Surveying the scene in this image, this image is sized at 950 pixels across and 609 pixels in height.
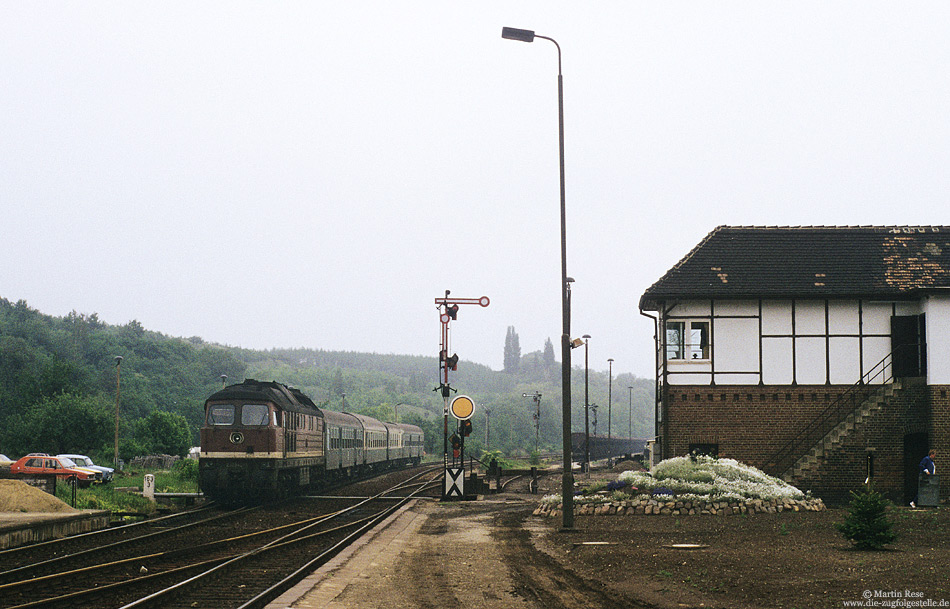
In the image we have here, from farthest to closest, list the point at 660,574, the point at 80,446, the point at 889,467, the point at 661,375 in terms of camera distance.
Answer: the point at 80,446 < the point at 661,375 < the point at 889,467 < the point at 660,574

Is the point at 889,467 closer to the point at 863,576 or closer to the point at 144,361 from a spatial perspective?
the point at 863,576

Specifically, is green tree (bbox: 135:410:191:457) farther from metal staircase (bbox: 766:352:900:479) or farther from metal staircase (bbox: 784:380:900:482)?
metal staircase (bbox: 784:380:900:482)

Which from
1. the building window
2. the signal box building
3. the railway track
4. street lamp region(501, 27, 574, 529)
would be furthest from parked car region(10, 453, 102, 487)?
street lamp region(501, 27, 574, 529)

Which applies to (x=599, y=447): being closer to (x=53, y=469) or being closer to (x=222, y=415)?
(x=53, y=469)

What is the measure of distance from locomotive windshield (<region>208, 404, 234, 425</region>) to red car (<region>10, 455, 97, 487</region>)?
13.9 metres

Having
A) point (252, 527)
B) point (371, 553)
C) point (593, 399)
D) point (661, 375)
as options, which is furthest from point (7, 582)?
point (593, 399)

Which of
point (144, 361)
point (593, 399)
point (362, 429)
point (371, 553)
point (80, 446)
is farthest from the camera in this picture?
point (593, 399)

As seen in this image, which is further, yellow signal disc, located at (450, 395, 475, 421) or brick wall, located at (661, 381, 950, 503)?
brick wall, located at (661, 381, 950, 503)

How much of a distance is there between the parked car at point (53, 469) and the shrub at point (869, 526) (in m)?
31.9

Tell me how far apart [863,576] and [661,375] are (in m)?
18.5

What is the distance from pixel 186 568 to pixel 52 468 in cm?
2909

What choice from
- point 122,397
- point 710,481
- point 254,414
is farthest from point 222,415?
point 122,397

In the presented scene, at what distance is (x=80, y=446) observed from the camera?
2640 inches

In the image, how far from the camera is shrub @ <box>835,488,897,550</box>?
13516 mm
